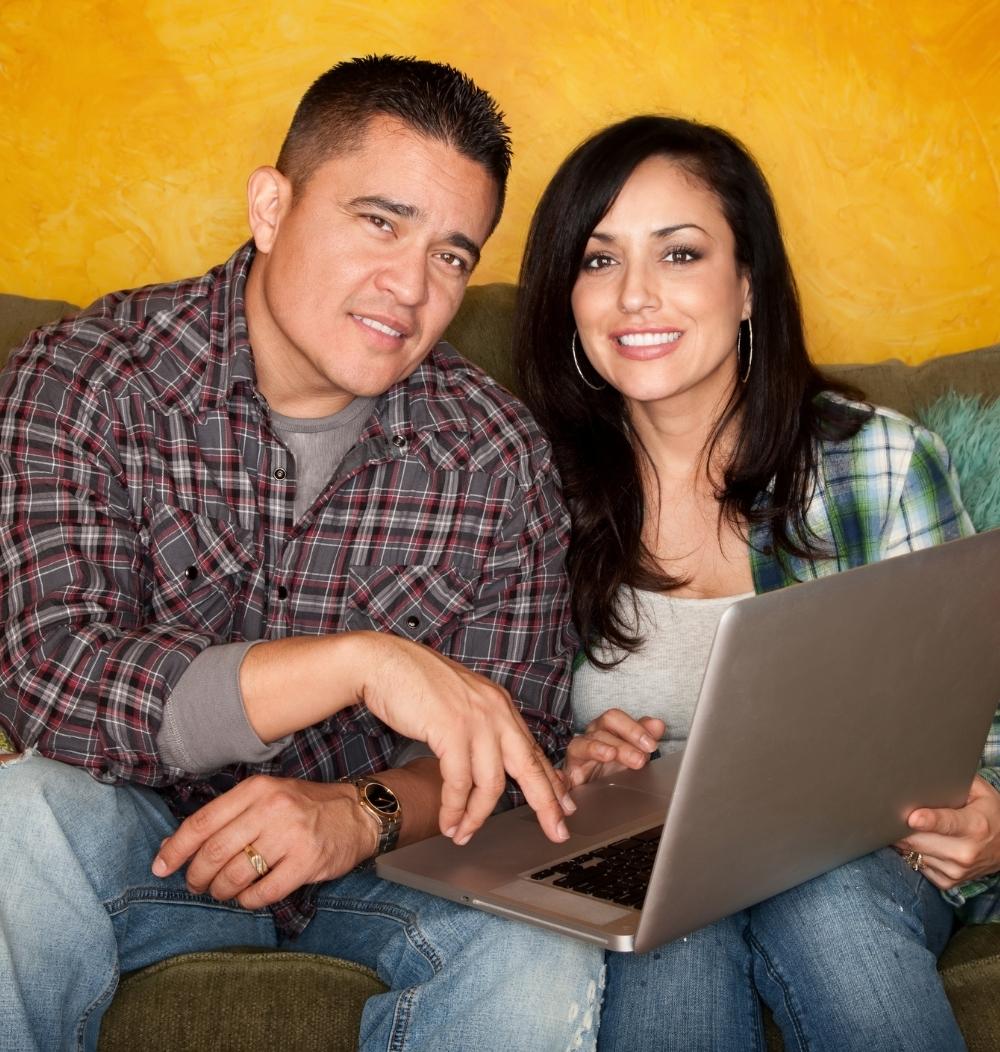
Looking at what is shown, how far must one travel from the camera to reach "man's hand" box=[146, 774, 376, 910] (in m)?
1.31

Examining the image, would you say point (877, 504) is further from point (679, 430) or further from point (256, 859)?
point (256, 859)

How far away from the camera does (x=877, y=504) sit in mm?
1754

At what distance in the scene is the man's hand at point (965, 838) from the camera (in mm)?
1420

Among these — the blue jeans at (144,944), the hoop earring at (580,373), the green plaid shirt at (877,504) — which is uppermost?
the hoop earring at (580,373)

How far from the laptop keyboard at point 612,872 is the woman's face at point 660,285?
628 millimetres

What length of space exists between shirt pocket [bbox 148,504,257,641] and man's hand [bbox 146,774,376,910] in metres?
0.32

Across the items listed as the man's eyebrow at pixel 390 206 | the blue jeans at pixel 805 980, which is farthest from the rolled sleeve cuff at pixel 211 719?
the man's eyebrow at pixel 390 206

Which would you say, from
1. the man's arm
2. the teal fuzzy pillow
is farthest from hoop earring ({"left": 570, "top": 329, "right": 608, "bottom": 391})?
the man's arm

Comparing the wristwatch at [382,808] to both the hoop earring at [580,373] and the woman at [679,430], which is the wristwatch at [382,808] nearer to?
A: the woman at [679,430]

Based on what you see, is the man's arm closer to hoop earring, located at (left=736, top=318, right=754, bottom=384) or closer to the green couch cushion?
the green couch cushion

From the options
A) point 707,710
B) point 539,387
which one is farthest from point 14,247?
point 707,710

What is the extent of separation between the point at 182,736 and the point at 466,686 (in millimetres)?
296

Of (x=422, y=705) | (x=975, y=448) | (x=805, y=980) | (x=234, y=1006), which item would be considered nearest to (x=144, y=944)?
(x=234, y=1006)

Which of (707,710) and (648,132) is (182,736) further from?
(648,132)
